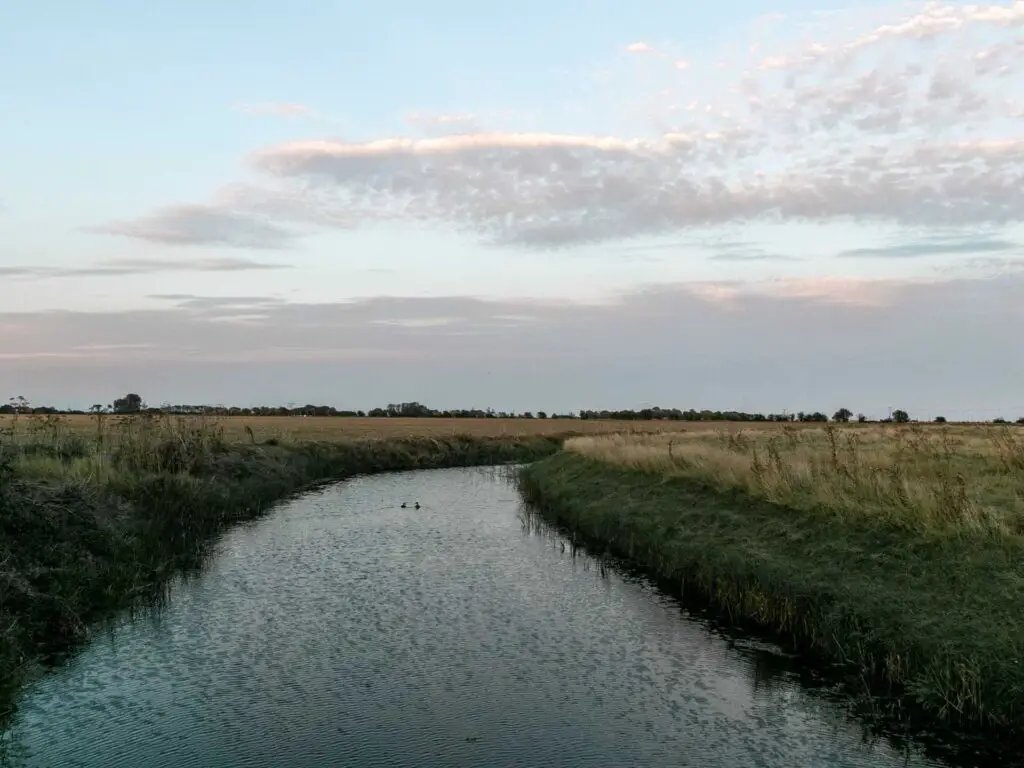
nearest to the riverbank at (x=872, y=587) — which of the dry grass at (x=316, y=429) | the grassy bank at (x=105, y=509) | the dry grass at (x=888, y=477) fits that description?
the dry grass at (x=888, y=477)

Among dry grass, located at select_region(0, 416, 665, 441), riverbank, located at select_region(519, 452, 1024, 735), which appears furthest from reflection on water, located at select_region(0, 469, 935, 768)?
dry grass, located at select_region(0, 416, 665, 441)

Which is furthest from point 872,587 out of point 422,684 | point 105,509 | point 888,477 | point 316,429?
point 316,429

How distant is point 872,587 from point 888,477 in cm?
565

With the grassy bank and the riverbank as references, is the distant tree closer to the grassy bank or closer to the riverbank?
the grassy bank

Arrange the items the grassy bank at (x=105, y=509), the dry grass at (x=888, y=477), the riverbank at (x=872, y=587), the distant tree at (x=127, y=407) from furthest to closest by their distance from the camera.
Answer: the distant tree at (x=127, y=407), the dry grass at (x=888, y=477), the grassy bank at (x=105, y=509), the riverbank at (x=872, y=587)

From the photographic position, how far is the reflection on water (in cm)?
995

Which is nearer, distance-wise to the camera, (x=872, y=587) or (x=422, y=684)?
(x=422, y=684)

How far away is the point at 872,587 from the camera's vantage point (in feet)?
44.5

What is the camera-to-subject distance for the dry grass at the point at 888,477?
49.4ft

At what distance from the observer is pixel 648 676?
1273 centimetres

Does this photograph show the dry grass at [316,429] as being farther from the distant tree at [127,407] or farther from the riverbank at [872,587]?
the riverbank at [872,587]

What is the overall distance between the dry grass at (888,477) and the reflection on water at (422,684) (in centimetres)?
431

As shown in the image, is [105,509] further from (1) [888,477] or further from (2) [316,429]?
(2) [316,429]

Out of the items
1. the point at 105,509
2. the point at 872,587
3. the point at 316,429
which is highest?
the point at 316,429
